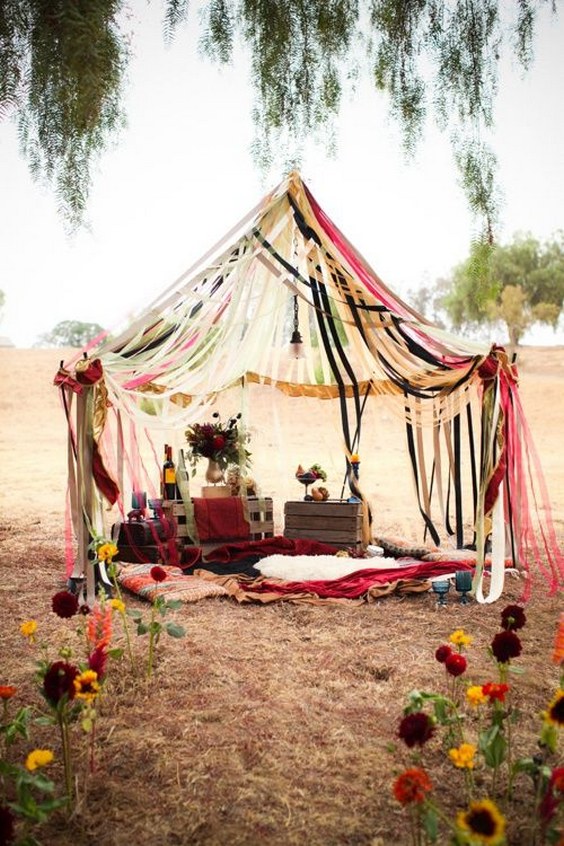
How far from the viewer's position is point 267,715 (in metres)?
2.85

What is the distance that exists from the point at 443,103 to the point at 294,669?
92.3 inches

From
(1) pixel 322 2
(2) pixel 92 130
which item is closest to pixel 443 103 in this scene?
(1) pixel 322 2

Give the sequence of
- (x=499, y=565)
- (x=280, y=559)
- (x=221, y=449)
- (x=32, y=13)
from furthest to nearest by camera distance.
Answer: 1. (x=221, y=449)
2. (x=280, y=559)
3. (x=499, y=565)
4. (x=32, y=13)

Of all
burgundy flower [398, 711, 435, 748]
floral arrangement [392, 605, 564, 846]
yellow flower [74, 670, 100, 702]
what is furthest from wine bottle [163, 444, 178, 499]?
burgundy flower [398, 711, 435, 748]

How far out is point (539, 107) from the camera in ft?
12.8

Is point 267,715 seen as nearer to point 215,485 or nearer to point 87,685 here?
point 87,685

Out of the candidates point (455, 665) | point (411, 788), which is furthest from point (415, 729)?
point (455, 665)

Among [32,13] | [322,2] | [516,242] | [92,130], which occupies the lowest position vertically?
[92,130]

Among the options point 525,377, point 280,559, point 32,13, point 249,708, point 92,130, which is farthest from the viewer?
point 525,377

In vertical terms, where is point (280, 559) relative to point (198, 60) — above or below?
below

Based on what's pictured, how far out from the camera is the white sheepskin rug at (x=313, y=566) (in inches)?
208

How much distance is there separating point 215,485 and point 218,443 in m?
0.38

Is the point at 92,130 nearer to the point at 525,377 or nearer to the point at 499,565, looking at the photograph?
the point at 499,565

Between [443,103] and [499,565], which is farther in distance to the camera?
[499,565]
